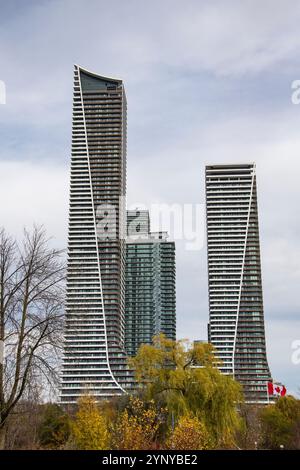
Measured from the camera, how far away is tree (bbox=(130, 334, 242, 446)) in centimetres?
3697

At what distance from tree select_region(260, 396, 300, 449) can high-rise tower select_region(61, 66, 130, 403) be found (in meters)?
89.4

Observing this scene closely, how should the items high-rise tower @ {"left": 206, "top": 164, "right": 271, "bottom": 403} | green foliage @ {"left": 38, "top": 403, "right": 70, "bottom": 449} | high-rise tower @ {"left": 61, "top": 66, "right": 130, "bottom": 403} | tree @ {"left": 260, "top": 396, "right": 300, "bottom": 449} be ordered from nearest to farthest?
tree @ {"left": 260, "top": 396, "right": 300, "bottom": 449}, green foliage @ {"left": 38, "top": 403, "right": 70, "bottom": 449}, high-rise tower @ {"left": 61, "top": 66, "right": 130, "bottom": 403}, high-rise tower @ {"left": 206, "top": 164, "right": 271, "bottom": 403}

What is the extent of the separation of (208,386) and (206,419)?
2220mm

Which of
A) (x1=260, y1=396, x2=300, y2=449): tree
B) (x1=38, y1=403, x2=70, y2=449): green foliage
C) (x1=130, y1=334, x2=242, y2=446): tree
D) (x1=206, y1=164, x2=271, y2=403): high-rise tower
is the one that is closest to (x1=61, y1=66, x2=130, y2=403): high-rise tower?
(x1=206, y1=164, x2=271, y2=403): high-rise tower

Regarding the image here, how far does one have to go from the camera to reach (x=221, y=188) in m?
188

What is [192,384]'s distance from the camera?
38812mm

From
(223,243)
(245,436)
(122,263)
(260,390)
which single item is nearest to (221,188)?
(223,243)

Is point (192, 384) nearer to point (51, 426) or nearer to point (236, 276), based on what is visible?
point (51, 426)

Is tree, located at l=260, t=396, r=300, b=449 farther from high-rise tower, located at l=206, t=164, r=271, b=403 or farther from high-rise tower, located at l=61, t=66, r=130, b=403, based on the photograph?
high-rise tower, located at l=61, t=66, r=130, b=403

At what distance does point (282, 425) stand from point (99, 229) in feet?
406

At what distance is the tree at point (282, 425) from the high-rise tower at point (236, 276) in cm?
8813

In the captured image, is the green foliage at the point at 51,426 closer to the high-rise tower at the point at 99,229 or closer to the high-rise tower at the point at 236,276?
the high-rise tower at the point at 99,229

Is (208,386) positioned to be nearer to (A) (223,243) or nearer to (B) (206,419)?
(B) (206,419)

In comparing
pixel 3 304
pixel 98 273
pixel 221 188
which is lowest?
pixel 3 304
